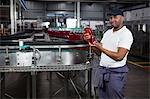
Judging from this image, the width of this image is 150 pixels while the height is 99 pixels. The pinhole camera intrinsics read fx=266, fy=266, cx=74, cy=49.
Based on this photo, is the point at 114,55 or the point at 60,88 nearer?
the point at 114,55

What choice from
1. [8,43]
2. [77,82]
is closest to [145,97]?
[77,82]

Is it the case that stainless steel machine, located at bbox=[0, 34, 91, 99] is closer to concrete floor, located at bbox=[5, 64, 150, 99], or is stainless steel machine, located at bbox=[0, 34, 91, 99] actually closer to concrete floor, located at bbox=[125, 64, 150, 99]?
concrete floor, located at bbox=[5, 64, 150, 99]

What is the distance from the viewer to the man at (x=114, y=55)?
264cm

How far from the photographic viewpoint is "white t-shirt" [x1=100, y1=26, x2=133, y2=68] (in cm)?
265

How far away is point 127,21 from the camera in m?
12.5

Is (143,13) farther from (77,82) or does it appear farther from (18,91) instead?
(18,91)

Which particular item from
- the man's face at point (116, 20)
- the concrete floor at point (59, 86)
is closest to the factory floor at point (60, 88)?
the concrete floor at point (59, 86)

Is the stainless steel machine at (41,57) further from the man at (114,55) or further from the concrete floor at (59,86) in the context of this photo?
the concrete floor at (59,86)

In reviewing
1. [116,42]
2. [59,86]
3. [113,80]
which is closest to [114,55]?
[116,42]

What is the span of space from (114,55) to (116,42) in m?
0.17

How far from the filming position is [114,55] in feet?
8.52

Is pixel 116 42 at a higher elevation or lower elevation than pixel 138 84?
higher

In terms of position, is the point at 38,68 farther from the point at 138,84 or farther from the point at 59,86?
the point at 138,84

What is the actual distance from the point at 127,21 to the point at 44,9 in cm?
1062
